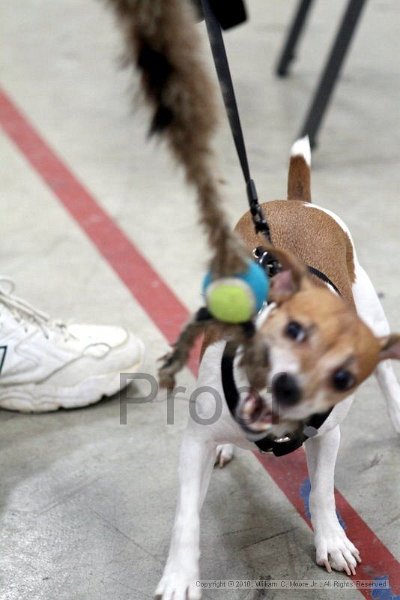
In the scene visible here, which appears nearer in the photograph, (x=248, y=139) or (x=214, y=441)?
(x=214, y=441)

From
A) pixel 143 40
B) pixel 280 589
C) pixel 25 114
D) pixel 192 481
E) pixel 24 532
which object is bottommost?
pixel 25 114

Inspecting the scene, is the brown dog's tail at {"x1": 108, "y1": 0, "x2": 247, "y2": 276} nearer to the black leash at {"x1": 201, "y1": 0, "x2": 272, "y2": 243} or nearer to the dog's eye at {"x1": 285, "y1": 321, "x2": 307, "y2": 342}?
the dog's eye at {"x1": 285, "y1": 321, "x2": 307, "y2": 342}

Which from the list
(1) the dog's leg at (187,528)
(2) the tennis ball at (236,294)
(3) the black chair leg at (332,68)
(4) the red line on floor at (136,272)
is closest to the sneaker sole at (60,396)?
(4) the red line on floor at (136,272)

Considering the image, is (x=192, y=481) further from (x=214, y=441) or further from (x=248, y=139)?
(x=248, y=139)

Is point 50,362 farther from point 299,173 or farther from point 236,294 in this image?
point 236,294

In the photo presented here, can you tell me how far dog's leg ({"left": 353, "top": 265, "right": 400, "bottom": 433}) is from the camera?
1.85 meters

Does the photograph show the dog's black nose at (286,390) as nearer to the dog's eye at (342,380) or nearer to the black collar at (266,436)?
the dog's eye at (342,380)

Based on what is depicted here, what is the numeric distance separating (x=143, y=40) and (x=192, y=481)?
2.78 feet

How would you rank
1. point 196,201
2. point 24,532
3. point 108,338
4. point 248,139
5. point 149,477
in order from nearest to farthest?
point 196,201 → point 24,532 → point 149,477 → point 108,338 → point 248,139

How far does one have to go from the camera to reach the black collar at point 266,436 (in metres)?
1.39

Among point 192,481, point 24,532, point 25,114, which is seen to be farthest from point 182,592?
point 25,114

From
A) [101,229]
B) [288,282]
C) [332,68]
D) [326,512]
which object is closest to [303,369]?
[288,282]

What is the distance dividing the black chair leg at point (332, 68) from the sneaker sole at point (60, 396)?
1.83 metres

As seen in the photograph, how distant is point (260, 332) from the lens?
1.20m
